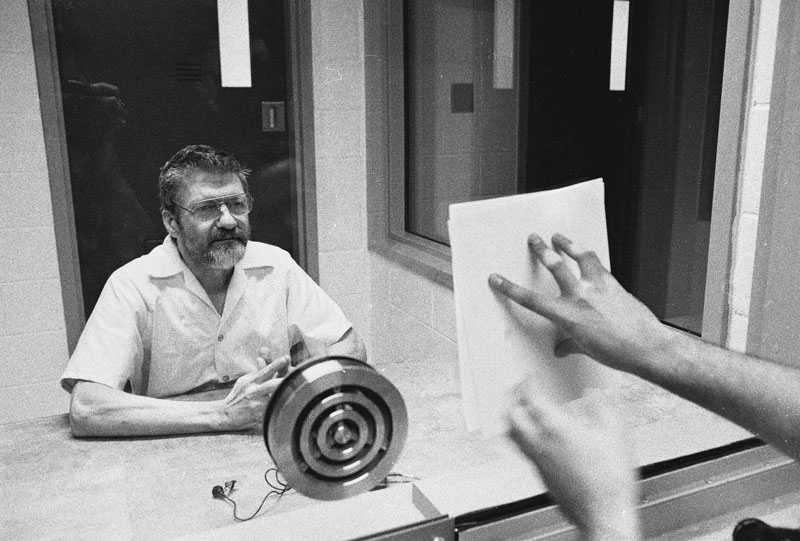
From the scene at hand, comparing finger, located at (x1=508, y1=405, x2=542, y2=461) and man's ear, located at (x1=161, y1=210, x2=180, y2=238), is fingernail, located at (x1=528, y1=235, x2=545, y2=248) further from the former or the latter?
man's ear, located at (x1=161, y1=210, x2=180, y2=238)

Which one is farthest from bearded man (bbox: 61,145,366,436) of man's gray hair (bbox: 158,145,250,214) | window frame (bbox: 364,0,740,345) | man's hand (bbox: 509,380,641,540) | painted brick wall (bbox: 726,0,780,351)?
painted brick wall (bbox: 726,0,780,351)

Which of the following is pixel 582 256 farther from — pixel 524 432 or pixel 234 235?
pixel 234 235

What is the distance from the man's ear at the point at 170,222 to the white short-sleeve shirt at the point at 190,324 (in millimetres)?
14

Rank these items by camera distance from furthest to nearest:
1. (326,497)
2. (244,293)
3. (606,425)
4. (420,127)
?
(420,127) < (244,293) < (606,425) < (326,497)

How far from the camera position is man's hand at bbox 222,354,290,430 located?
26.3 inches

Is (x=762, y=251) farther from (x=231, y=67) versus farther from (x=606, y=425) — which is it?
(x=231, y=67)

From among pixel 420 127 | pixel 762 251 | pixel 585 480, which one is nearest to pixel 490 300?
pixel 585 480

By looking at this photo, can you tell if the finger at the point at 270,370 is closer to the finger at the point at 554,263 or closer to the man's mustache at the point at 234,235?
the man's mustache at the point at 234,235

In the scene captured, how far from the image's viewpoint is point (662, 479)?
672 millimetres

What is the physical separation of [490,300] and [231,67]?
30cm

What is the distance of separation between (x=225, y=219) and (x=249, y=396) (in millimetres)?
176

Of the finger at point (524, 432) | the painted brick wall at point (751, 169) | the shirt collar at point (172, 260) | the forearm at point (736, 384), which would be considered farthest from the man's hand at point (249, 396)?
the painted brick wall at point (751, 169)

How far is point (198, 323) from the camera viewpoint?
0.73 meters

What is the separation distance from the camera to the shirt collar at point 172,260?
671 millimetres
